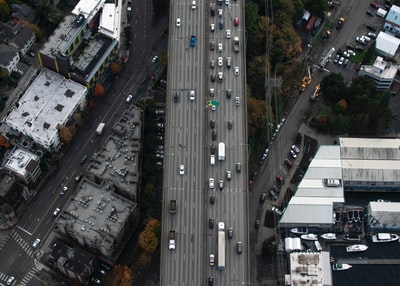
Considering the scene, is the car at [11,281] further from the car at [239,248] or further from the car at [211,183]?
the car at [239,248]

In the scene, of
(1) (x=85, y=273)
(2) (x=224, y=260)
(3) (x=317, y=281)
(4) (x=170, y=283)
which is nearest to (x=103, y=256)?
(1) (x=85, y=273)

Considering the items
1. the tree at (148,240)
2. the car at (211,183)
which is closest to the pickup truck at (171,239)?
the tree at (148,240)

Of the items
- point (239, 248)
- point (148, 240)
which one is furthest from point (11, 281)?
point (239, 248)

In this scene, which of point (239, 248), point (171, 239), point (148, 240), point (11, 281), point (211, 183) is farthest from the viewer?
point (11, 281)

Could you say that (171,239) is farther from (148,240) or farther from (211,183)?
(211,183)

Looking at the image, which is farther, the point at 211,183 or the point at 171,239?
the point at 211,183

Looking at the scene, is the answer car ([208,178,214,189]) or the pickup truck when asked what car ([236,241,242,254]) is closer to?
the pickup truck

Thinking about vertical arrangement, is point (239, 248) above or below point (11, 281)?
above

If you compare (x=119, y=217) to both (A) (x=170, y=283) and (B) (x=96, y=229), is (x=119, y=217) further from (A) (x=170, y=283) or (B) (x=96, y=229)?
(A) (x=170, y=283)
